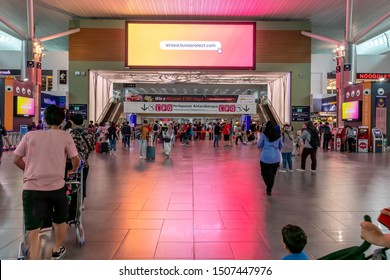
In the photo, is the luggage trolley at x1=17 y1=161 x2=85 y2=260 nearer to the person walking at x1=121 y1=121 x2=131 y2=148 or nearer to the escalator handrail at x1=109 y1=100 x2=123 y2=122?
the person walking at x1=121 y1=121 x2=131 y2=148

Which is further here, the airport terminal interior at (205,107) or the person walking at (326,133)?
the person walking at (326,133)

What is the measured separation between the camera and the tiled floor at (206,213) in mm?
4066

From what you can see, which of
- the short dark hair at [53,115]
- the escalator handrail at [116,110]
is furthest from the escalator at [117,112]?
the short dark hair at [53,115]

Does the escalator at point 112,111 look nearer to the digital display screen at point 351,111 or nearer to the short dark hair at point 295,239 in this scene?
the digital display screen at point 351,111

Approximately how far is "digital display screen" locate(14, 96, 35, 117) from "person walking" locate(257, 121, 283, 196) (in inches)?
640

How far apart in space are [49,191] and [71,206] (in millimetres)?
1002

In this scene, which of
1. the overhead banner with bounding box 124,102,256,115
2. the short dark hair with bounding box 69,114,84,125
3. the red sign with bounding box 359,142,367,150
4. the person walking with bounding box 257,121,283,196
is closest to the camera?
the short dark hair with bounding box 69,114,84,125

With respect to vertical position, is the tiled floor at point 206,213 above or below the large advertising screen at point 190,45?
below

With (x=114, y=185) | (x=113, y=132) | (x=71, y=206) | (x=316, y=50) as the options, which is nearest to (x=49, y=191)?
(x=71, y=206)

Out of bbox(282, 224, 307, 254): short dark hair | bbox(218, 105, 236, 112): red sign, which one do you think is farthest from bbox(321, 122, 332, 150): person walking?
bbox(282, 224, 307, 254): short dark hair

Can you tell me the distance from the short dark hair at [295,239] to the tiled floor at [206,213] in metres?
1.60

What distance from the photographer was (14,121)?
1973 centimetres

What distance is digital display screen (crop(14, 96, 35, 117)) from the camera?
19.5 m
